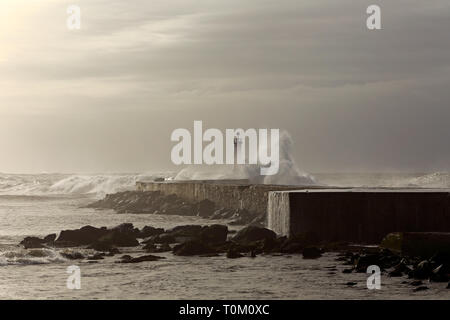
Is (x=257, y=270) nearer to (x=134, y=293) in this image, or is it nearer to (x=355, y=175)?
(x=134, y=293)

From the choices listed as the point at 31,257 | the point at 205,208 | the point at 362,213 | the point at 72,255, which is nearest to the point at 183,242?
the point at 72,255

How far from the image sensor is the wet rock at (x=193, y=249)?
16516mm

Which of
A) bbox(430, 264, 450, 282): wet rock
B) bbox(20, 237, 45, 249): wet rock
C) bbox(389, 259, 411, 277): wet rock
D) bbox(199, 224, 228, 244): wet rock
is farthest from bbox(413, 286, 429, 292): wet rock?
bbox(20, 237, 45, 249): wet rock

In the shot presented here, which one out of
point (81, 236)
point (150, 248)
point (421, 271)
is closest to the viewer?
point (421, 271)

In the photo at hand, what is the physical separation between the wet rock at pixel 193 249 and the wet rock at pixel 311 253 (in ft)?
6.69

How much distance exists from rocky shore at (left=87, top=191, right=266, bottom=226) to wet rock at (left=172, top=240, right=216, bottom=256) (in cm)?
699

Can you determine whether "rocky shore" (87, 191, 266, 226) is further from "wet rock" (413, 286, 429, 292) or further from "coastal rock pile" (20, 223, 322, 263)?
"wet rock" (413, 286, 429, 292)

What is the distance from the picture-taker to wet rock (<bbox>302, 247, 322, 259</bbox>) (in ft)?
51.1

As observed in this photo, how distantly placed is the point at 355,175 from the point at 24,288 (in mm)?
86086

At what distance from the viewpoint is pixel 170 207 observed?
31922 mm

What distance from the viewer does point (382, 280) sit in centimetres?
1281

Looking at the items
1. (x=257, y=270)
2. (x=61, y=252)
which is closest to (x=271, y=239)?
(x=257, y=270)

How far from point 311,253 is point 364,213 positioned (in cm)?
183

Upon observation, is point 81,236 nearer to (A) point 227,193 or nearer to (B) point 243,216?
(B) point 243,216
